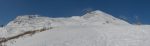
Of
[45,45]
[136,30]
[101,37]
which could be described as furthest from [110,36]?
[45,45]

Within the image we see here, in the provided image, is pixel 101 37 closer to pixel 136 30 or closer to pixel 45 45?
pixel 136 30

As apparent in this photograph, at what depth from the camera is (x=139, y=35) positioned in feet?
66.3

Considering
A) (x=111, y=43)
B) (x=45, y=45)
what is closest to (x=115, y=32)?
(x=111, y=43)

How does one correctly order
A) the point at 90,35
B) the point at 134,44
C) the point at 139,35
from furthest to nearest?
the point at 90,35, the point at 139,35, the point at 134,44

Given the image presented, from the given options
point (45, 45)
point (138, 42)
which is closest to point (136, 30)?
point (138, 42)

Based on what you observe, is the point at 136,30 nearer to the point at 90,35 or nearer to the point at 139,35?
the point at 139,35

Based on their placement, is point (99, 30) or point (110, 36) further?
point (99, 30)

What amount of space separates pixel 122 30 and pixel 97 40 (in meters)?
2.16

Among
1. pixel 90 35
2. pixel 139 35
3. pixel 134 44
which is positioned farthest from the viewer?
pixel 90 35

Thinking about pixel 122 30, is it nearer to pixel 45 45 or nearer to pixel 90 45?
pixel 90 45

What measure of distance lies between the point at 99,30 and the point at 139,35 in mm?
3081

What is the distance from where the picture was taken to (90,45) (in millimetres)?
20016

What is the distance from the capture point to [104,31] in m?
21.8

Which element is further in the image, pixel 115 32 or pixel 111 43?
pixel 115 32
